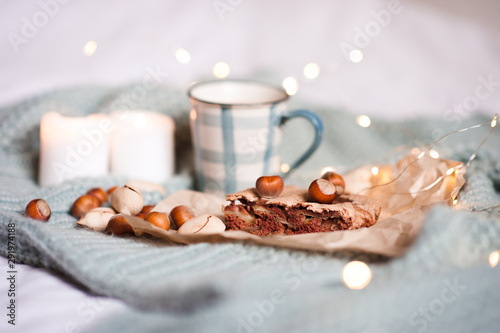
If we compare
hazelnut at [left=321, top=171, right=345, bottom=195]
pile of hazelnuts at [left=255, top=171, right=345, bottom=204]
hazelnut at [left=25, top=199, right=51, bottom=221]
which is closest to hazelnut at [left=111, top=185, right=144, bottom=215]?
hazelnut at [left=25, top=199, right=51, bottom=221]

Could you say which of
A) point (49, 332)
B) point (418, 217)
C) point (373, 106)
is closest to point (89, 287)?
point (49, 332)

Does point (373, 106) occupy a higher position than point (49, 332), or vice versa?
point (373, 106)

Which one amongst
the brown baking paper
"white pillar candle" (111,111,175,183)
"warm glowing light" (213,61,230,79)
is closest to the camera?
the brown baking paper

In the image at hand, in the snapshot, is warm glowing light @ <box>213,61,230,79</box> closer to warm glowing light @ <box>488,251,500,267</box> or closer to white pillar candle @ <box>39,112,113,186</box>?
white pillar candle @ <box>39,112,113,186</box>

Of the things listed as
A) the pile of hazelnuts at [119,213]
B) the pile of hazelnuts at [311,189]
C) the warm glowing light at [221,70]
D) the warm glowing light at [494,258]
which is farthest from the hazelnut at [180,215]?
the warm glowing light at [221,70]

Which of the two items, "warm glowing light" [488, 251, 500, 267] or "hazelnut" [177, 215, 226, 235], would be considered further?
"hazelnut" [177, 215, 226, 235]

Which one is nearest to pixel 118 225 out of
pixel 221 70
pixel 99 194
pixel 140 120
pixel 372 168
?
pixel 99 194

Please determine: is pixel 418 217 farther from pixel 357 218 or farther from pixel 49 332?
pixel 49 332

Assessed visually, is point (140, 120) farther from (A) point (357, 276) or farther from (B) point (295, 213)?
(A) point (357, 276)
